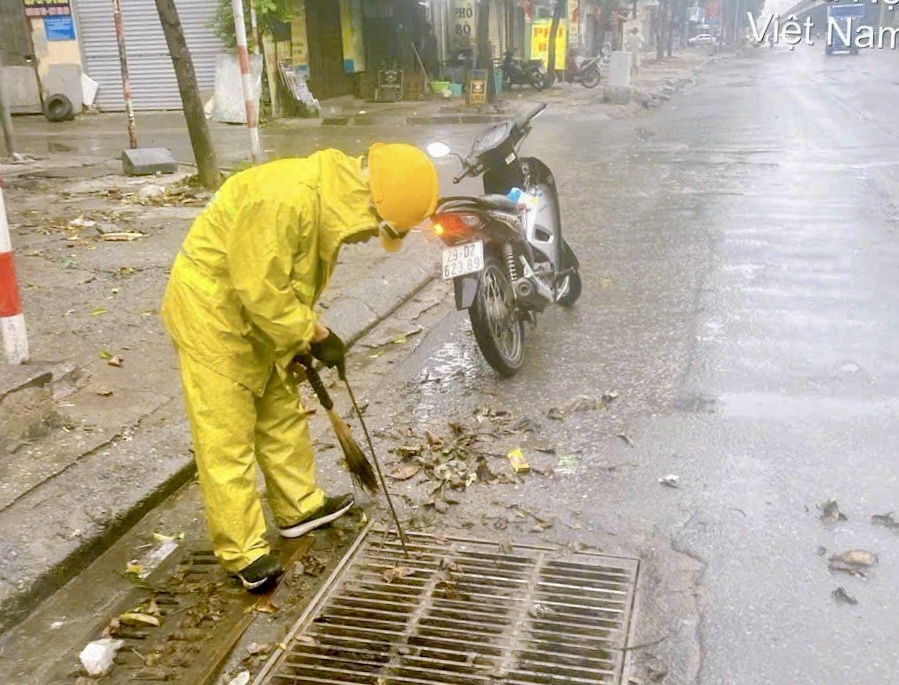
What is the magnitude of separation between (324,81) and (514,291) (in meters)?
16.5

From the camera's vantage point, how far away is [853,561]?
10.4 ft

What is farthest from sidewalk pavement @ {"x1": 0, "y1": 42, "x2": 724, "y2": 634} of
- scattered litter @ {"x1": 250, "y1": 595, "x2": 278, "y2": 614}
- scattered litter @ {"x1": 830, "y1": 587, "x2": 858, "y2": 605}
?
scattered litter @ {"x1": 830, "y1": 587, "x2": 858, "y2": 605}

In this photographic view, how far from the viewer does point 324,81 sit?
20.3 metres

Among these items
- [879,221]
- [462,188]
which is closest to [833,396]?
[879,221]

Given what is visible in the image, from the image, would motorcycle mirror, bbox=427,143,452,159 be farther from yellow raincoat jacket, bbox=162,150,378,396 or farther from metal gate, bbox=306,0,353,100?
metal gate, bbox=306,0,353,100

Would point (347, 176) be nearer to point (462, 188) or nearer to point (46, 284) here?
point (46, 284)

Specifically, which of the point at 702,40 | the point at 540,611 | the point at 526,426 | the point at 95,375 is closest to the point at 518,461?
the point at 526,426

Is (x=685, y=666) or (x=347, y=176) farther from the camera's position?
(x=347, y=176)

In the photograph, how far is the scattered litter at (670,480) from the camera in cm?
380

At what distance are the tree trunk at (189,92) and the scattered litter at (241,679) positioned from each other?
745 cm

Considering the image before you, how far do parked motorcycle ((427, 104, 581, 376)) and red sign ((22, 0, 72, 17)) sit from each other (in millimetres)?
14897

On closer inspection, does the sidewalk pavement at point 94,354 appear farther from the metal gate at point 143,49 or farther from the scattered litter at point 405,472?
the metal gate at point 143,49

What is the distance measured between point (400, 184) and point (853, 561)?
206cm

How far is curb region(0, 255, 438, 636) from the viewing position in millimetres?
3195
